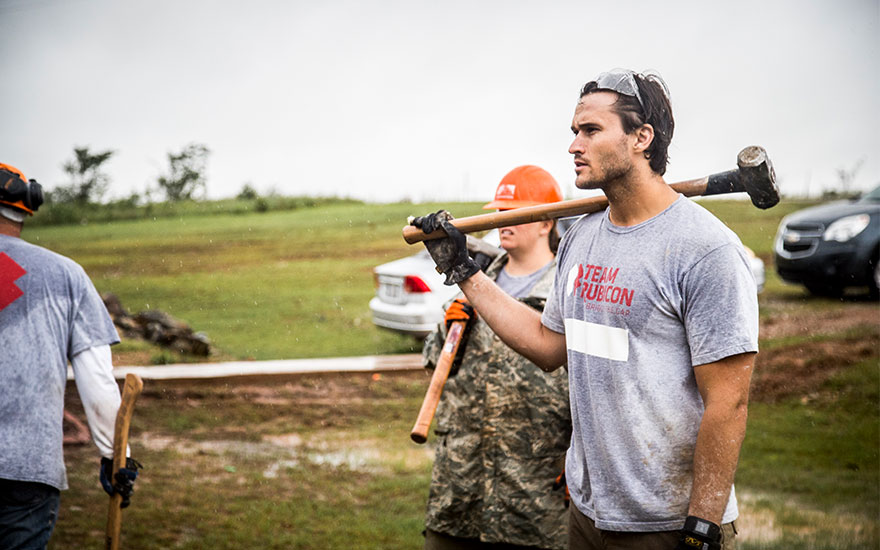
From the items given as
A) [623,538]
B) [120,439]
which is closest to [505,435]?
[623,538]

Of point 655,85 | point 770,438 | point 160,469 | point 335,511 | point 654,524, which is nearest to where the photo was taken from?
point 654,524

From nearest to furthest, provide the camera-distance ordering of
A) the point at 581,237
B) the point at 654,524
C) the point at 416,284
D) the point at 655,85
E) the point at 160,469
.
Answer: the point at 654,524
the point at 655,85
the point at 581,237
the point at 160,469
the point at 416,284

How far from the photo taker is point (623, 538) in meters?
2.15

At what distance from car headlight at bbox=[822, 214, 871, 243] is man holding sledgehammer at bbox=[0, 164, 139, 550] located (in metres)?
8.59

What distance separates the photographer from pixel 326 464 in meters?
6.33

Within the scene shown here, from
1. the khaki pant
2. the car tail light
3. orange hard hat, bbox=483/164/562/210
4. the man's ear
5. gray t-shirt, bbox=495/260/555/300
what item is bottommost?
the car tail light

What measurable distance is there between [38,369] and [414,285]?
6.32 metres

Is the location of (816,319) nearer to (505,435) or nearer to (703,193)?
(505,435)

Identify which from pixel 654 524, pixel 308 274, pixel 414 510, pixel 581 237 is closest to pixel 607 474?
pixel 654 524

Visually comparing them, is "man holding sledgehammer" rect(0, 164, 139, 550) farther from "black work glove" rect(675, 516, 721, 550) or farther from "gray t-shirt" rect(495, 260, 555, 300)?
"black work glove" rect(675, 516, 721, 550)

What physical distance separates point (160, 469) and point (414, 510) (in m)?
2.15

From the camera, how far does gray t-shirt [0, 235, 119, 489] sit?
9.11 ft

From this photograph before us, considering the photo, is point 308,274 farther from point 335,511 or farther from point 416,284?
point 335,511

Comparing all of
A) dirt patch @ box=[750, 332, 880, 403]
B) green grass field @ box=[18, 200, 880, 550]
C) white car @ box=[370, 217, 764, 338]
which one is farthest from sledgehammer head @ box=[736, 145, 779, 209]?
white car @ box=[370, 217, 764, 338]
